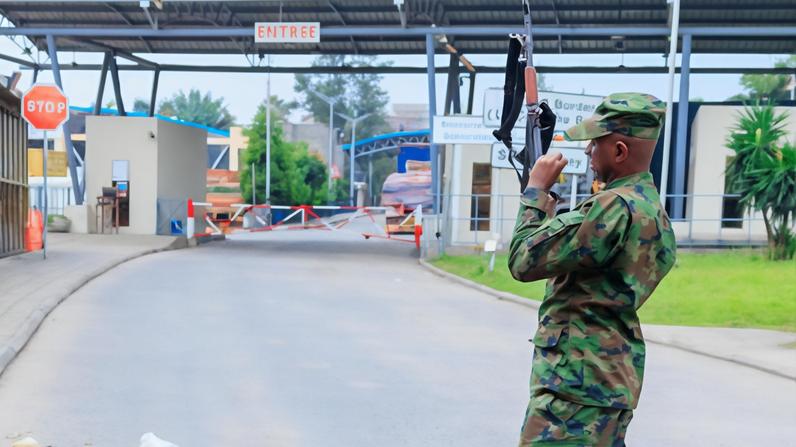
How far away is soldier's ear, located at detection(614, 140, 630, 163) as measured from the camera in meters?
3.09

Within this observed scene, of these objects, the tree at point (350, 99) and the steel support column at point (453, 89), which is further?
the tree at point (350, 99)

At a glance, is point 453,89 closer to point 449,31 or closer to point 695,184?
point 449,31

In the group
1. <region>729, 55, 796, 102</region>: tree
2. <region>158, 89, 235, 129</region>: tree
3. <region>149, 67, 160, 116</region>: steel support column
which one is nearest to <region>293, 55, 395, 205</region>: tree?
<region>158, 89, 235, 129</region>: tree

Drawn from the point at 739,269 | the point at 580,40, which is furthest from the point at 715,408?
the point at 580,40

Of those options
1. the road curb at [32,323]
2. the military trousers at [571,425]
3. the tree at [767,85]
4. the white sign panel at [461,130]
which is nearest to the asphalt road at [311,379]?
the road curb at [32,323]

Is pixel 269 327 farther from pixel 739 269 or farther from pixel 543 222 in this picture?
pixel 739 269

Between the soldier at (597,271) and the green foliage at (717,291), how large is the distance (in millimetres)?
10119

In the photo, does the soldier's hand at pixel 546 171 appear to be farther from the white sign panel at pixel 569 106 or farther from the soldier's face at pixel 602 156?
the white sign panel at pixel 569 106

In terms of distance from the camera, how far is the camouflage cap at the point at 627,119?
3.04 meters

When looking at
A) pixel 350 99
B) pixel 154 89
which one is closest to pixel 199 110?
pixel 350 99

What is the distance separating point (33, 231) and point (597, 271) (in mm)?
21048

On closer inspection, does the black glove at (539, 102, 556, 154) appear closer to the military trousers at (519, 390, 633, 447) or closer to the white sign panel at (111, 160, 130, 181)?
the military trousers at (519, 390, 633, 447)

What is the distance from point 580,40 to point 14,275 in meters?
20.5

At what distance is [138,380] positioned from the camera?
823 centimetres
